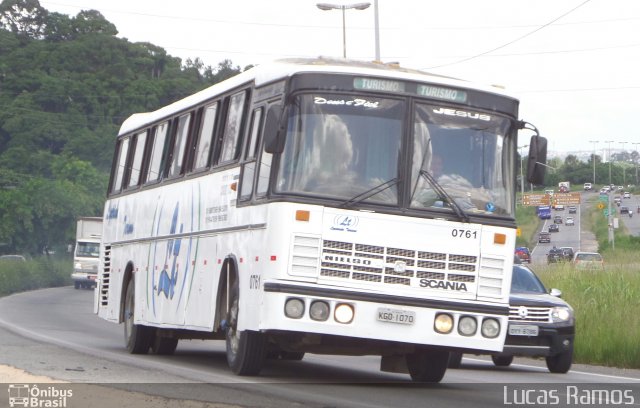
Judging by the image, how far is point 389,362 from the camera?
16016 millimetres

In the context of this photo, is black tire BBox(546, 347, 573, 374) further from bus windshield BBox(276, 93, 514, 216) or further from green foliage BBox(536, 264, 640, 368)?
bus windshield BBox(276, 93, 514, 216)

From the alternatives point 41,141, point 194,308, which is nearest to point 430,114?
point 194,308

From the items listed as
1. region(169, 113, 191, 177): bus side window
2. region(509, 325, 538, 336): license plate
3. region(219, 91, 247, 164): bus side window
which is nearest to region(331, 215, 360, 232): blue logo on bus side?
region(219, 91, 247, 164): bus side window

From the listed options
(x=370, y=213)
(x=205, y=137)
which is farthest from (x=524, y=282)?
(x=370, y=213)

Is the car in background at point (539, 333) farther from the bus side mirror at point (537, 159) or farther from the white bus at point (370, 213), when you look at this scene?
the bus side mirror at point (537, 159)

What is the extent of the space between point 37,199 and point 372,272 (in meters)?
84.2

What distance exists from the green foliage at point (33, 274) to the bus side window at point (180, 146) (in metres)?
46.0

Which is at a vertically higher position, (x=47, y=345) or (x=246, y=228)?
(x=246, y=228)

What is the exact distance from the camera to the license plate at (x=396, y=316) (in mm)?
13641

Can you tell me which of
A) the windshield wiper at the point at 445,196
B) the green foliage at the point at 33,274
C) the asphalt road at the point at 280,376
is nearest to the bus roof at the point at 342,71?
the windshield wiper at the point at 445,196

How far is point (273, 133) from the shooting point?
537 inches

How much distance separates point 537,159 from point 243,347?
3.73m

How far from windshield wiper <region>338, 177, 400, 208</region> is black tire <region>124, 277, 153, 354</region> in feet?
25.7

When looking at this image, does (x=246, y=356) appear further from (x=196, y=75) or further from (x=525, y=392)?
(x=196, y=75)
